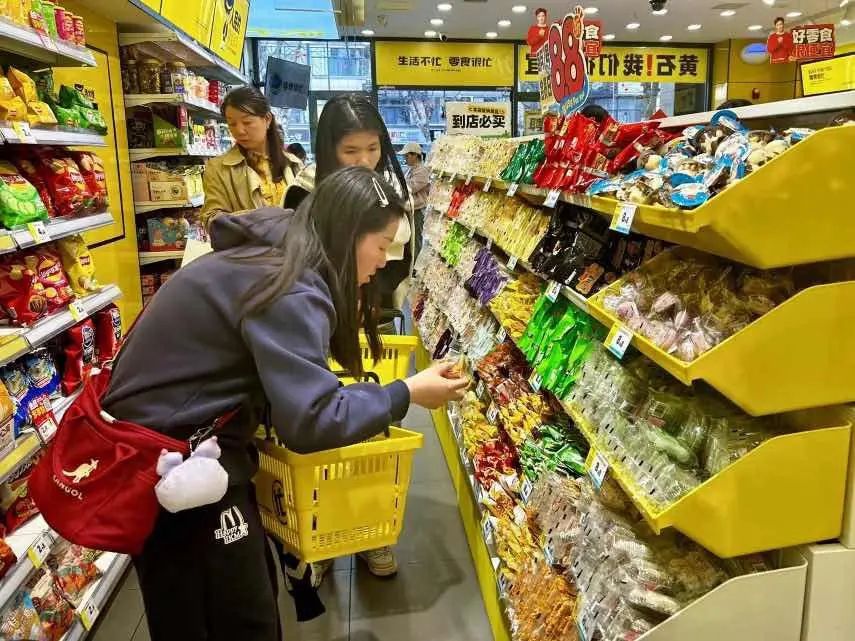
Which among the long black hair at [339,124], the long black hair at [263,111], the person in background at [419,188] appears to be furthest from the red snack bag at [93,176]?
the person in background at [419,188]

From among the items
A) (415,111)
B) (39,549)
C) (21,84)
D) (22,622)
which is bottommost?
(22,622)

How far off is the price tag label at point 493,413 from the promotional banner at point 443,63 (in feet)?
34.5

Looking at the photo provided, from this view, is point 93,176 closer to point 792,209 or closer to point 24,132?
point 24,132

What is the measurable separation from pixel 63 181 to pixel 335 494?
5.68ft

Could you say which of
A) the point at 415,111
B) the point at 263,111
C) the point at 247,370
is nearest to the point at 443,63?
the point at 415,111

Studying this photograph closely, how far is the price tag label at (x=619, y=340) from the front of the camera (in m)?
1.54

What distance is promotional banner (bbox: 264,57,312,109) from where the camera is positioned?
25.7 ft

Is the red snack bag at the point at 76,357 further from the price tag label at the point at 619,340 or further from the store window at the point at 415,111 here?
the store window at the point at 415,111

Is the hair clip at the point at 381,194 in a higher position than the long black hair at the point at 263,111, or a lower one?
lower

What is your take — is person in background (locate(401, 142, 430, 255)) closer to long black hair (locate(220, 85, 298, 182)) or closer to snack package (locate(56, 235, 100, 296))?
long black hair (locate(220, 85, 298, 182))

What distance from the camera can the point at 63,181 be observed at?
262cm

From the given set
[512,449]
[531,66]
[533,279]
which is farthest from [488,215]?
[531,66]

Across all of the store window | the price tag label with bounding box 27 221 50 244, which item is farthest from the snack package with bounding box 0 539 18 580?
the store window

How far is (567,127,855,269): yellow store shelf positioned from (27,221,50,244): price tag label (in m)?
2.01
